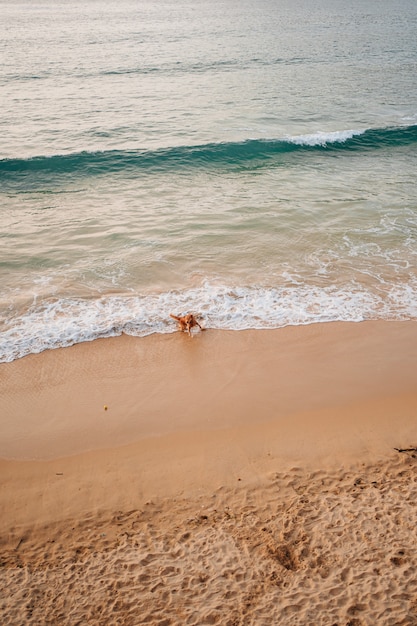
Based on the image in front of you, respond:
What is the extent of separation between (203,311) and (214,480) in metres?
4.26

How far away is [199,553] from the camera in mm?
4891

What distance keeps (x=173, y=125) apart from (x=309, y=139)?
21.2 ft

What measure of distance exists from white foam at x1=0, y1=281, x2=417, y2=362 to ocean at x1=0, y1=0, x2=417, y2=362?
4 cm

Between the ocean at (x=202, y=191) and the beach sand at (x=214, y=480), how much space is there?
3.60 feet

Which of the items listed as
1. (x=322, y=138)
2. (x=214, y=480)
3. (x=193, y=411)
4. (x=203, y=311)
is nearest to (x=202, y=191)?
(x=322, y=138)

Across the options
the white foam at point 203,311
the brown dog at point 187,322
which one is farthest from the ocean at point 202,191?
the brown dog at point 187,322

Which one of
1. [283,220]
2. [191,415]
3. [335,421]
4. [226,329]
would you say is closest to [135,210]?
[283,220]

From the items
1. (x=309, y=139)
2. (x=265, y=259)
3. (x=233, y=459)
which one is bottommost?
(x=233, y=459)

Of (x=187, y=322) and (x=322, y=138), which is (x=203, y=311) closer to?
(x=187, y=322)

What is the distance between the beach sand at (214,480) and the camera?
4.47 m

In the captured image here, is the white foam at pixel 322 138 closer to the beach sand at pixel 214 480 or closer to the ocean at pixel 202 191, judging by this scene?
the ocean at pixel 202 191

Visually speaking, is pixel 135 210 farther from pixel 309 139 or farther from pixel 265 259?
pixel 309 139

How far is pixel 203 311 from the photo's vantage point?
9500 millimetres

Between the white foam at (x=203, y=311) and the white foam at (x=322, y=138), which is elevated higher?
the white foam at (x=322, y=138)
